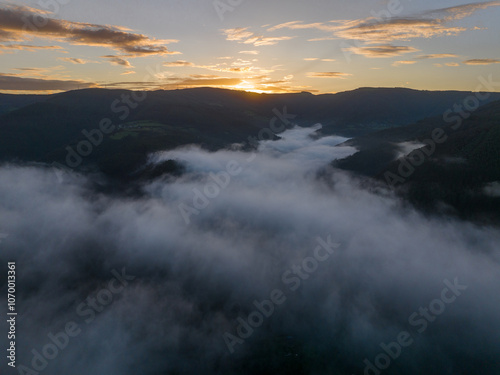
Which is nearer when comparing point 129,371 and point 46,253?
point 129,371

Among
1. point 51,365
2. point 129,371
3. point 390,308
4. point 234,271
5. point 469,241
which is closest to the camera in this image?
point 129,371

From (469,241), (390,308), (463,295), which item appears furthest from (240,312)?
(469,241)

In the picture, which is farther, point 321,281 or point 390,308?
point 321,281

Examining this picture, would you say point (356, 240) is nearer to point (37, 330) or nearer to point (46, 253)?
point (37, 330)

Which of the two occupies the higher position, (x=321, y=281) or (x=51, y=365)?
(x=321, y=281)

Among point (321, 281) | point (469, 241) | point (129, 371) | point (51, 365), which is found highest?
point (469, 241)

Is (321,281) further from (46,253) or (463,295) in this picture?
(46,253)

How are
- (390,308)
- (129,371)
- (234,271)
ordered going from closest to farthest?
(129,371) → (390,308) → (234,271)

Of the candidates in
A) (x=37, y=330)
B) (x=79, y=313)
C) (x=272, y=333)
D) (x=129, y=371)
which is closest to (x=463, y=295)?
(x=272, y=333)

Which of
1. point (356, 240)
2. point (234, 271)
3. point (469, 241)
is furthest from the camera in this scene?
point (356, 240)
